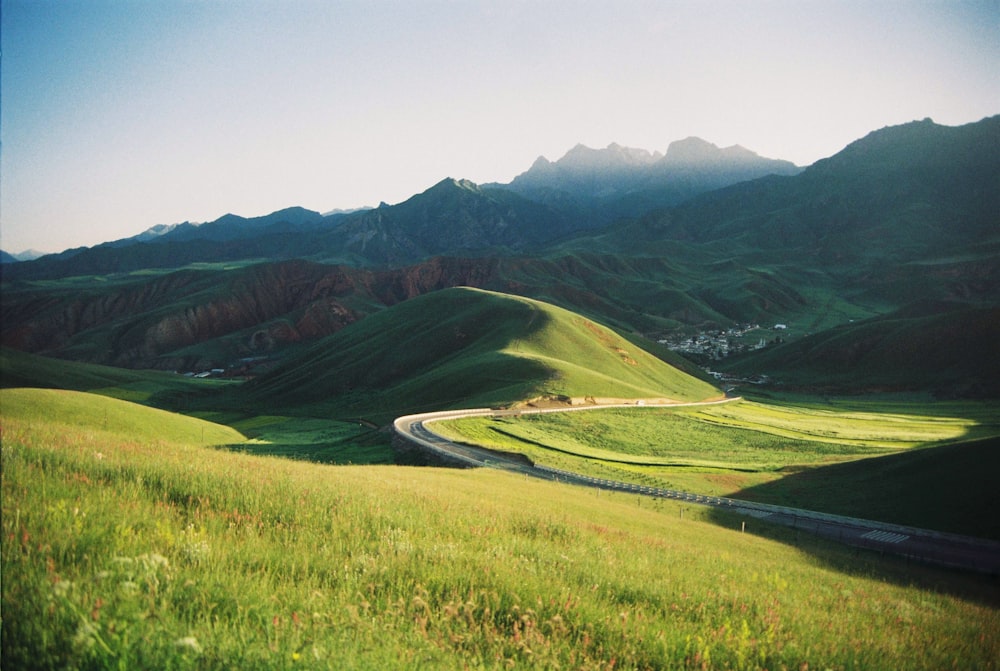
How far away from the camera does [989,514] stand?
39844 mm

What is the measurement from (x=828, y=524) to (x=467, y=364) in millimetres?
75172

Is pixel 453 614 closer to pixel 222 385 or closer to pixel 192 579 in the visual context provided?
pixel 192 579

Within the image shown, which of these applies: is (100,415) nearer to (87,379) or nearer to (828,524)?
(828,524)

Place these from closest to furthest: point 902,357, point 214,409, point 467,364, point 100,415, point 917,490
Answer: point 917,490, point 100,415, point 467,364, point 214,409, point 902,357

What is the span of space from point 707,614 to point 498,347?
11347 centimetres

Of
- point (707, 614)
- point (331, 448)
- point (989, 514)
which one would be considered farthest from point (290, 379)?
point (707, 614)

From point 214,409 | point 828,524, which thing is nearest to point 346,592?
point 828,524

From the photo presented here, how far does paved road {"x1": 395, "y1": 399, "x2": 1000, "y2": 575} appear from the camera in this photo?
3522 cm

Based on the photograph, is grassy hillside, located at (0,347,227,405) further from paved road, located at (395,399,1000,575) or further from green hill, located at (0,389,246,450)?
paved road, located at (395,399,1000,575)

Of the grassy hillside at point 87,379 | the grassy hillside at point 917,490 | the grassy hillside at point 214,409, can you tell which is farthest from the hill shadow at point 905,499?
the grassy hillside at point 87,379

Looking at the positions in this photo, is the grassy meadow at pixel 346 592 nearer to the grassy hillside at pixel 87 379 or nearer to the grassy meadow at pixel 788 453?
the grassy meadow at pixel 788 453

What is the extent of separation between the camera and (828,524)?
137ft

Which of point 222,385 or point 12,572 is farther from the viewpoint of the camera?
point 222,385

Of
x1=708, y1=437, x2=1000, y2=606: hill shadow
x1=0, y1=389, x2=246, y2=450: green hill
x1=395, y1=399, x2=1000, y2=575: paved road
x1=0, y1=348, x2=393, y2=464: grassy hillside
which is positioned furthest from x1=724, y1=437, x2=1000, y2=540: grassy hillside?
x1=0, y1=389, x2=246, y2=450: green hill
